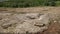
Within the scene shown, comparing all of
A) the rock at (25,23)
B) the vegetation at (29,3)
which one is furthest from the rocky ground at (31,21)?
the vegetation at (29,3)

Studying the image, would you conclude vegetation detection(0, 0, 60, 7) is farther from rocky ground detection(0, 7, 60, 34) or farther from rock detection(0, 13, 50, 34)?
rock detection(0, 13, 50, 34)

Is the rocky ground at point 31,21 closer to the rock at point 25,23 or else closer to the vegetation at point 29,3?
the rock at point 25,23

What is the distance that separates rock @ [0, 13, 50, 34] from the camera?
2.55 metres

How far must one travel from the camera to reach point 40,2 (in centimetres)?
360

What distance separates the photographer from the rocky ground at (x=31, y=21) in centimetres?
254

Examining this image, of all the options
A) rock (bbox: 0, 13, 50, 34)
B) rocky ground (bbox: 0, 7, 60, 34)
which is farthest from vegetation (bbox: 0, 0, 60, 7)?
rock (bbox: 0, 13, 50, 34)

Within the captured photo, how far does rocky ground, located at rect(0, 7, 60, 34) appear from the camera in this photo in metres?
2.54

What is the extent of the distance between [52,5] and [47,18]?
0.81 metres

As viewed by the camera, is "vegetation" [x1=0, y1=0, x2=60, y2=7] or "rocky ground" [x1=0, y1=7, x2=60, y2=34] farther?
"vegetation" [x1=0, y1=0, x2=60, y2=7]

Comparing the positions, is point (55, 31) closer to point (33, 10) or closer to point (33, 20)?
point (33, 20)

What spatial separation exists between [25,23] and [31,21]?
10cm

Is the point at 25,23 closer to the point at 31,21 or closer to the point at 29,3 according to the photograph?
the point at 31,21

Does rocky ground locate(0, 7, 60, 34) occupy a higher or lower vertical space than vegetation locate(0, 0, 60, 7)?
lower

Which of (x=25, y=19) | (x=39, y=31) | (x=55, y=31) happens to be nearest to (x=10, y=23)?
(x=25, y=19)
